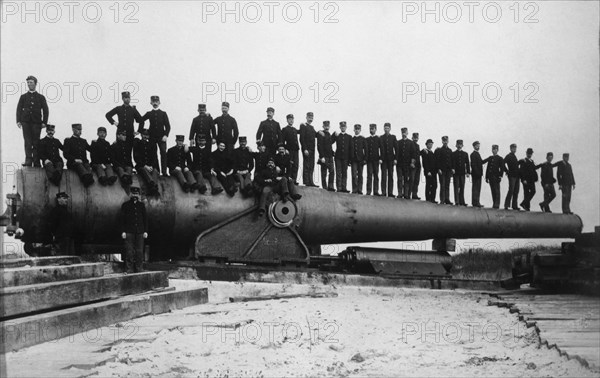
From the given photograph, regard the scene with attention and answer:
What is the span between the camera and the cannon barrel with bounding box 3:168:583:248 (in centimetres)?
997

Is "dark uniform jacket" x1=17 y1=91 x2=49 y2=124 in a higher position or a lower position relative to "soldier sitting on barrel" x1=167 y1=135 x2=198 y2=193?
higher

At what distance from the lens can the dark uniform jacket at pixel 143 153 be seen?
1108 cm

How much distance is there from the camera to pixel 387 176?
1441 cm

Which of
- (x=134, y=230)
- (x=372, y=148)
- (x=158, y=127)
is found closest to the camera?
(x=134, y=230)

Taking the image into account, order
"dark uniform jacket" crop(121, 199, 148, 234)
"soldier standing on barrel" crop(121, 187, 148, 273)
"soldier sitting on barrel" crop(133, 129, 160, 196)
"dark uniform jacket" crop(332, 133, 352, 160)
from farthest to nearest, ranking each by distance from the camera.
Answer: "dark uniform jacket" crop(332, 133, 352, 160), "soldier sitting on barrel" crop(133, 129, 160, 196), "dark uniform jacket" crop(121, 199, 148, 234), "soldier standing on barrel" crop(121, 187, 148, 273)

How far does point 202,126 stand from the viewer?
11906mm

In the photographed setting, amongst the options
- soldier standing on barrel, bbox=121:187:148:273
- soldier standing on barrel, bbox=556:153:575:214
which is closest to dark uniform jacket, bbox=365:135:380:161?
soldier standing on barrel, bbox=556:153:575:214

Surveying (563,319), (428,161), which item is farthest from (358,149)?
(563,319)

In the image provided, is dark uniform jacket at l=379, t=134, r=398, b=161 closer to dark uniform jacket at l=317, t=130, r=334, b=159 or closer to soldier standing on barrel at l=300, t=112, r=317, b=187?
dark uniform jacket at l=317, t=130, r=334, b=159

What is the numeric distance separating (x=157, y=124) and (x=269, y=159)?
75.2 inches

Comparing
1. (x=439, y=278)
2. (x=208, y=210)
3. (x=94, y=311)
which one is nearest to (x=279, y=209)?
(x=208, y=210)

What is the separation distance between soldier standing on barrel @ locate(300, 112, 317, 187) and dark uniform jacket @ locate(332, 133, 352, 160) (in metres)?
0.54

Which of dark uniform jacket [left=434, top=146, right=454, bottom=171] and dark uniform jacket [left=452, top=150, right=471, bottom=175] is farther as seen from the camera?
dark uniform jacket [left=452, top=150, right=471, bottom=175]

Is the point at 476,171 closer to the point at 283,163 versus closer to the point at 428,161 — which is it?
the point at 428,161
